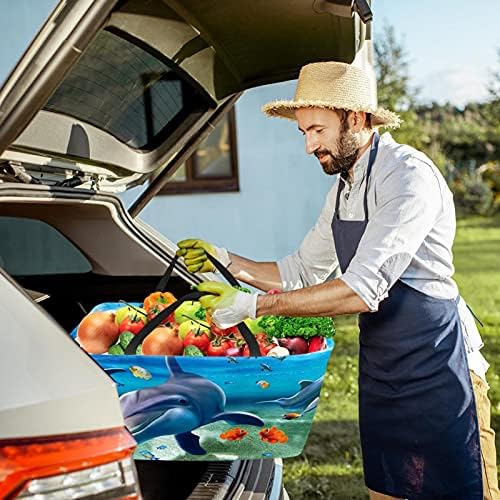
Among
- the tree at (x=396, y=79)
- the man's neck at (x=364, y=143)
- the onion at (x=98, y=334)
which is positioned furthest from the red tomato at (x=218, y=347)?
the tree at (x=396, y=79)

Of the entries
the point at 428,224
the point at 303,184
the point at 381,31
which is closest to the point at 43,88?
the point at 428,224

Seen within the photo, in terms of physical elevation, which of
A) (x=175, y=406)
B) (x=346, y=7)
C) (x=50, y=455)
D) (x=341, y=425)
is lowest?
(x=341, y=425)

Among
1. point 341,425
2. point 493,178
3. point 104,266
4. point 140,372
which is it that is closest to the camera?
point 140,372

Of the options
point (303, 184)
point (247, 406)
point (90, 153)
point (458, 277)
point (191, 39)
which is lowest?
point (458, 277)

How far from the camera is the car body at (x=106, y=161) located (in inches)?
60.9

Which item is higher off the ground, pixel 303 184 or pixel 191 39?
pixel 191 39

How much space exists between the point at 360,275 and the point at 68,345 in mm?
1016

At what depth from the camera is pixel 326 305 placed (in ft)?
7.93

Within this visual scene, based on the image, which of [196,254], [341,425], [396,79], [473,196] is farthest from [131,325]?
[473,196]

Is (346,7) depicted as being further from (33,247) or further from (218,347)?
(33,247)

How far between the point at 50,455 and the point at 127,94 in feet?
5.23

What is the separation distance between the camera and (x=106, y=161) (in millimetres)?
2939

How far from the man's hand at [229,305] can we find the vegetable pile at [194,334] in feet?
0.15

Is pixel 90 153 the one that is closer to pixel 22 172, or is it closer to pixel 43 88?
pixel 22 172
